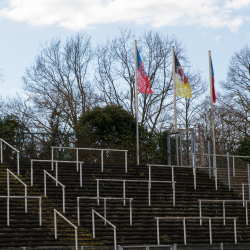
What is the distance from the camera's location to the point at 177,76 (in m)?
23.0

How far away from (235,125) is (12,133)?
1628 cm

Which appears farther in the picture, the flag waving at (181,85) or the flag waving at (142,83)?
the flag waving at (181,85)

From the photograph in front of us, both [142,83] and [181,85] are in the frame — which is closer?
[142,83]

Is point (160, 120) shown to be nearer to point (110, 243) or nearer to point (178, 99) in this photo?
point (178, 99)

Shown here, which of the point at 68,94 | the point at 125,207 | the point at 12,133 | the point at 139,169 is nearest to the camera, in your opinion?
the point at 125,207

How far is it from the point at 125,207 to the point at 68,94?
52.0 ft

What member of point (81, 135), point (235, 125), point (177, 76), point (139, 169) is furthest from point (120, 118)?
point (235, 125)

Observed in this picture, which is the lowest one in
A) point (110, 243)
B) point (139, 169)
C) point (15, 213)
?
point (110, 243)

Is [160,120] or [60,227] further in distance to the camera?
[160,120]

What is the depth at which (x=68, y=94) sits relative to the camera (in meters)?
29.9

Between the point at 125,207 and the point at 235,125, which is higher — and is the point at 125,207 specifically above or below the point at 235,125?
below

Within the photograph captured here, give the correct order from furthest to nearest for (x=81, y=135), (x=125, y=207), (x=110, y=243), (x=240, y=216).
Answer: (x=81, y=135)
(x=240, y=216)
(x=125, y=207)
(x=110, y=243)

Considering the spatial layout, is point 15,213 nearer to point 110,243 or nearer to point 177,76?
point 110,243

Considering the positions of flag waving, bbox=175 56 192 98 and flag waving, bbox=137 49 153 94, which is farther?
flag waving, bbox=175 56 192 98
